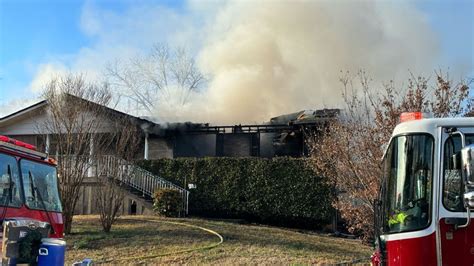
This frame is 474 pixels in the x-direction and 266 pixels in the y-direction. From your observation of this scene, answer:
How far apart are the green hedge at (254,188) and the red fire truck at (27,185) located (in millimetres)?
11220

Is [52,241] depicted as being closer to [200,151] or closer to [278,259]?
[278,259]

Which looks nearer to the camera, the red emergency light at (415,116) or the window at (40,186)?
the red emergency light at (415,116)

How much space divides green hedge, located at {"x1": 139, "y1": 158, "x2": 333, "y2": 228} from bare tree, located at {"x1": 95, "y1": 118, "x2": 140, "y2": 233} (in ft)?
10.2

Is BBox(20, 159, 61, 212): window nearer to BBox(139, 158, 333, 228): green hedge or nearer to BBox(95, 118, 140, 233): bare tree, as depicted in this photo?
BBox(95, 118, 140, 233): bare tree

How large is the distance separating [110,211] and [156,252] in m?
3.13

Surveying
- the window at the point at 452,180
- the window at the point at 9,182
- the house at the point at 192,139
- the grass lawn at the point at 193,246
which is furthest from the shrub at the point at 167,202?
the window at the point at 452,180

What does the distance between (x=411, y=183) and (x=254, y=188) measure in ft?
43.0

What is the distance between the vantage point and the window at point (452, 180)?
12.6 feet

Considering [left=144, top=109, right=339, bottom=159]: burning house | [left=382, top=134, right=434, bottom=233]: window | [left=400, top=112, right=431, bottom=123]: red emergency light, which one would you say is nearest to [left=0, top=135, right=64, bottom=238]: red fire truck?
[left=382, top=134, right=434, bottom=233]: window

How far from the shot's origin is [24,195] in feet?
17.3

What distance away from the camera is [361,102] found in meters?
9.99

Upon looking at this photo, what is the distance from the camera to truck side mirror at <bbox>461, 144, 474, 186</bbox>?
3555 millimetres

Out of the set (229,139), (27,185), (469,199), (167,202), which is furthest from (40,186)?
(229,139)

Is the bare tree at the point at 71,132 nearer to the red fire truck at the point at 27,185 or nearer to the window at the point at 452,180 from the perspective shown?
the red fire truck at the point at 27,185
